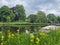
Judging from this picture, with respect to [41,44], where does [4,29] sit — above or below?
above

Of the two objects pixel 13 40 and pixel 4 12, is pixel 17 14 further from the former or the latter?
pixel 13 40

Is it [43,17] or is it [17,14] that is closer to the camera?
[43,17]

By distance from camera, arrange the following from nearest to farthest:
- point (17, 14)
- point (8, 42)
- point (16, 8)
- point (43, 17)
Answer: point (8, 42) < point (43, 17) < point (17, 14) < point (16, 8)

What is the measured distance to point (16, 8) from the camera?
87.2 m

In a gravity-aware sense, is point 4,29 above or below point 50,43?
above

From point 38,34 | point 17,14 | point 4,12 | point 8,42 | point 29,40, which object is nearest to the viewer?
point 8,42

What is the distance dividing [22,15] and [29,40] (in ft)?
255

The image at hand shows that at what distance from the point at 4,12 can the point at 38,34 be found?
6978 centimetres

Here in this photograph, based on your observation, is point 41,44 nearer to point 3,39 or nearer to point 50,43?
point 50,43

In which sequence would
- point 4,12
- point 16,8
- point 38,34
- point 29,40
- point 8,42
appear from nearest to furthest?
point 8,42 → point 29,40 → point 38,34 → point 4,12 → point 16,8

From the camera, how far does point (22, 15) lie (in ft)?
271

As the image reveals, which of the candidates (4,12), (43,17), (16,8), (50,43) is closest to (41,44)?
(50,43)

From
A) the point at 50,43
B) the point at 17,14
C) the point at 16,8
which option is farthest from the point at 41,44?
the point at 16,8

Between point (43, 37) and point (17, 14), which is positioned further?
point (17, 14)
